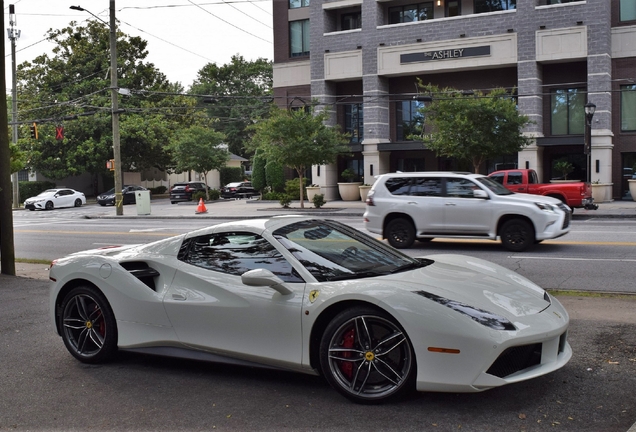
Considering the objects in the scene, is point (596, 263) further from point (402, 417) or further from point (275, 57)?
point (275, 57)

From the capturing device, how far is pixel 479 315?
4688mm

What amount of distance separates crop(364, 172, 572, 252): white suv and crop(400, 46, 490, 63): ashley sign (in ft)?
74.0

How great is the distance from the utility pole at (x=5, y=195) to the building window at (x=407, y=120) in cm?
2975

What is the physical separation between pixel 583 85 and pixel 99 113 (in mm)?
Result: 36669

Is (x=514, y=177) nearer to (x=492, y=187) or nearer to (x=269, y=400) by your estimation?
(x=492, y=187)

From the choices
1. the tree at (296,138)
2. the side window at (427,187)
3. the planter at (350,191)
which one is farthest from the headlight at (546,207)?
the planter at (350,191)

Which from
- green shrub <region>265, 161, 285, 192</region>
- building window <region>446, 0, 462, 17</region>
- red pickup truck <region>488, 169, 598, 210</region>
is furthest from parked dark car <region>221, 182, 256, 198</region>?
red pickup truck <region>488, 169, 598, 210</region>

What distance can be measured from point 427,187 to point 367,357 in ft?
36.4

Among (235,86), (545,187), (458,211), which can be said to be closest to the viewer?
(458,211)

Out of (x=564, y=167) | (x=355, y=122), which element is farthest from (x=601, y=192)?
(x=355, y=122)

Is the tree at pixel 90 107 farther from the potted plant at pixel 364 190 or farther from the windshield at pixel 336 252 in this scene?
the windshield at pixel 336 252

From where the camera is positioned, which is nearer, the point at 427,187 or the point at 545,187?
the point at 427,187

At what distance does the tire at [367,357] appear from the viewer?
4809 millimetres

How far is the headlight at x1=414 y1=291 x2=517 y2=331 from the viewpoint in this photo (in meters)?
4.62
